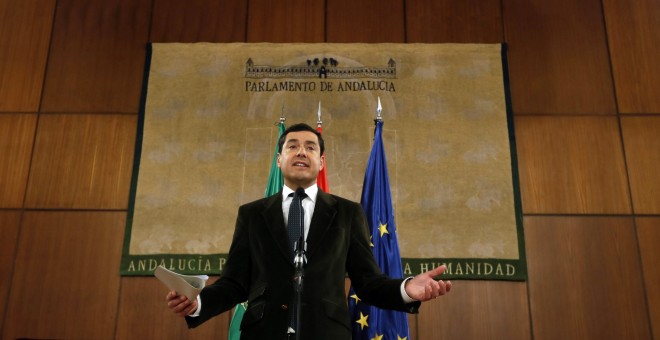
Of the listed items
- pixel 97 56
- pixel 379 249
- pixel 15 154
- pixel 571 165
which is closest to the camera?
pixel 379 249

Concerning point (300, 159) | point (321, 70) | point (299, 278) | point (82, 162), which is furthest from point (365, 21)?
point (299, 278)

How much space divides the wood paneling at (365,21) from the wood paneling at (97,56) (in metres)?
1.51

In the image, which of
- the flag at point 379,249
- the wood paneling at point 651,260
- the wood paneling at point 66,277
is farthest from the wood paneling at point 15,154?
the wood paneling at point 651,260

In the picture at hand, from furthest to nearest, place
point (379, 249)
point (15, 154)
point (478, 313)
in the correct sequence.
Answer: point (15, 154)
point (478, 313)
point (379, 249)

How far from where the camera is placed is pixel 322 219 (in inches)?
82.7

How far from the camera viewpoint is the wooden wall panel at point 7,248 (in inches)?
158

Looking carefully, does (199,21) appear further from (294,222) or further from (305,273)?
(305,273)

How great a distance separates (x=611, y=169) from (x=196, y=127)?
10.0ft

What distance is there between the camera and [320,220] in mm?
2092

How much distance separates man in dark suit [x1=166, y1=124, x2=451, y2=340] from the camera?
189 centimetres

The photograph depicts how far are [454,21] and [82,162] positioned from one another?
10.1 ft

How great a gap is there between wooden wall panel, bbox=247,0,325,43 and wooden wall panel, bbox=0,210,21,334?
2189 millimetres

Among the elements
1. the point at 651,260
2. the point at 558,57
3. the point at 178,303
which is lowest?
the point at 178,303

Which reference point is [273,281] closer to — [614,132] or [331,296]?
[331,296]
